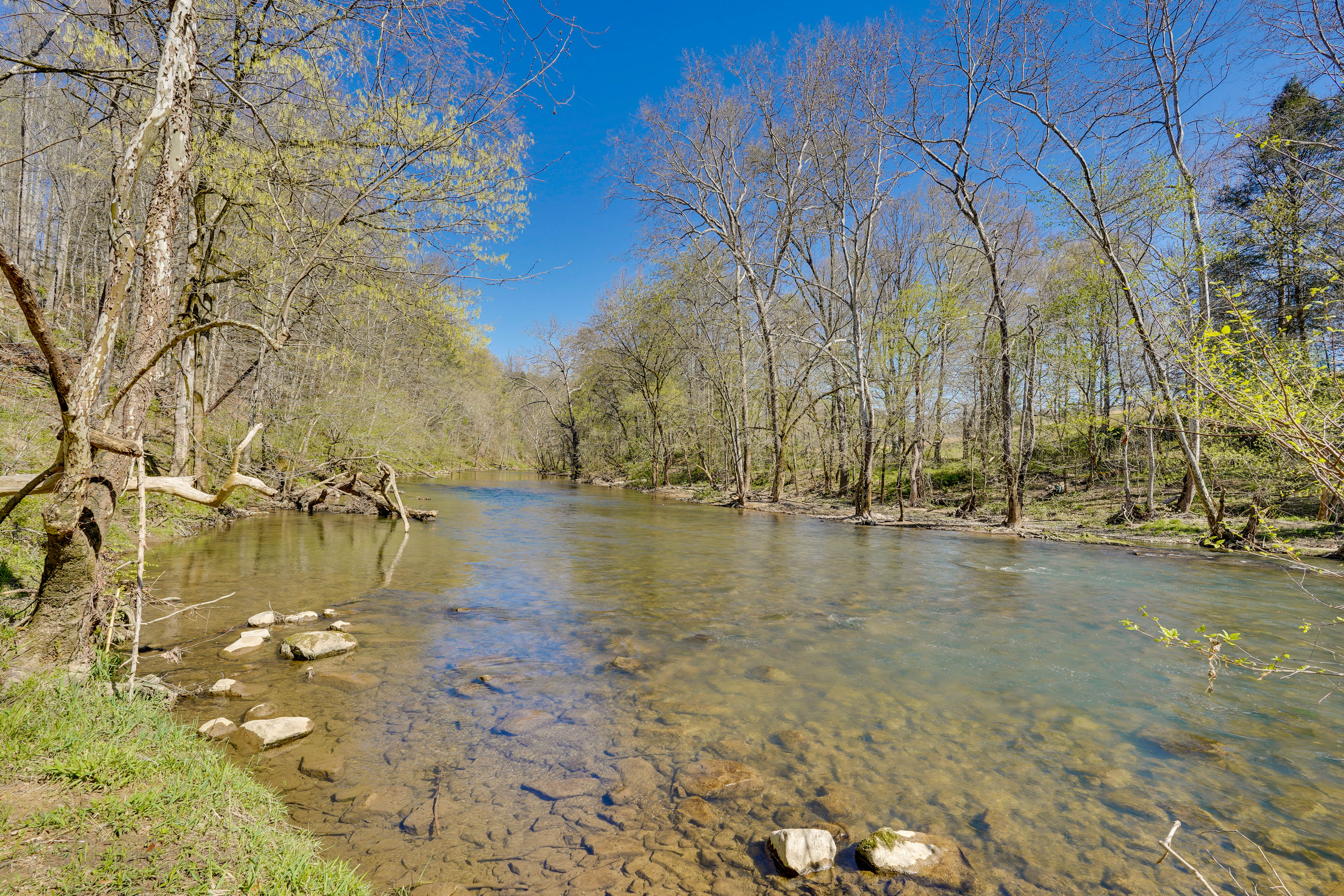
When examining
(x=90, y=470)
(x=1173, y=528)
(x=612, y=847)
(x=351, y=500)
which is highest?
(x=90, y=470)

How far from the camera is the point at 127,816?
2.31m

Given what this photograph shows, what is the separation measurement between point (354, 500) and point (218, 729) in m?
14.1

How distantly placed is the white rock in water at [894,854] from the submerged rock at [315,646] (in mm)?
5075

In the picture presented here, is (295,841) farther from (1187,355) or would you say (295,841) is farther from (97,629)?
(1187,355)

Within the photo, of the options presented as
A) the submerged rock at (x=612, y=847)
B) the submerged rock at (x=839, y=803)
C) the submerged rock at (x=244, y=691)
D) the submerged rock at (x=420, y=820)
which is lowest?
the submerged rock at (x=612, y=847)

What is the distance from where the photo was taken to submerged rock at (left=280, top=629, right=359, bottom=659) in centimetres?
529

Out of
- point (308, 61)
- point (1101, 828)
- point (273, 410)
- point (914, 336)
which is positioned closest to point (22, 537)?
point (308, 61)

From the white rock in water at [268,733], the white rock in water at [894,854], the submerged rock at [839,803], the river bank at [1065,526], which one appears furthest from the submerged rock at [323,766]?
the river bank at [1065,526]

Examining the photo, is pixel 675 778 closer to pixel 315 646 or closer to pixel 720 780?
pixel 720 780

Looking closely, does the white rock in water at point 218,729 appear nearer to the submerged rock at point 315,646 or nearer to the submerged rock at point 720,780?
the submerged rock at point 315,646

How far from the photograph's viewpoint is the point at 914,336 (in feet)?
71.7

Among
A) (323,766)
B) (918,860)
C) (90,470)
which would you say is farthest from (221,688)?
(918,860)

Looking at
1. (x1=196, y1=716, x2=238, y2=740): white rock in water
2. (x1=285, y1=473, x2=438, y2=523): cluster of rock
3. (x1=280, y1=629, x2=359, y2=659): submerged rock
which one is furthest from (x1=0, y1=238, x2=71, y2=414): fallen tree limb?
(x1=285, y1=473, x2=438, y2=523): cluster of rock

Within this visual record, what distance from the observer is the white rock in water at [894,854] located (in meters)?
2.86
